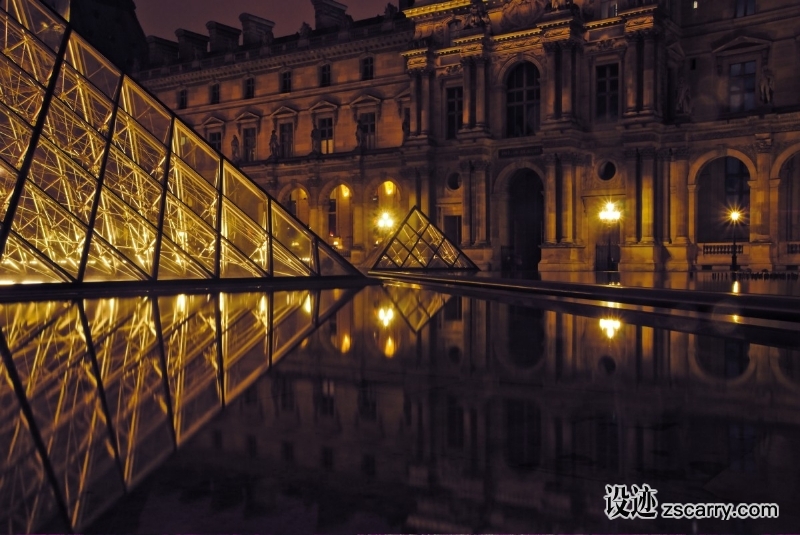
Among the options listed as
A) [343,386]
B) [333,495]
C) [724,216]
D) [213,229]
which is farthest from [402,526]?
[724,216]

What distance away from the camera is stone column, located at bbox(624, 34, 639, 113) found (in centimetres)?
3503

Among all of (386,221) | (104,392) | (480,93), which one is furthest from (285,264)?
(386,221)

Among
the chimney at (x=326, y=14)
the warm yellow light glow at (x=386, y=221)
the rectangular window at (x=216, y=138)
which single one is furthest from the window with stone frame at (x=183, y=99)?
the warm yellow light glow at (x=386, y=221)

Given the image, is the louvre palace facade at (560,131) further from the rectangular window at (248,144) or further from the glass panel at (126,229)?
the glass panel at (126,229)

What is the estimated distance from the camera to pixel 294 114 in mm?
49594

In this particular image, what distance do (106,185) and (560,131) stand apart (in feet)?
76.8

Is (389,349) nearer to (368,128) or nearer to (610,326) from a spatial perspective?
(610,326)

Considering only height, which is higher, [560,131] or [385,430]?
[560,131]

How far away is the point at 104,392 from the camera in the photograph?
511 cm

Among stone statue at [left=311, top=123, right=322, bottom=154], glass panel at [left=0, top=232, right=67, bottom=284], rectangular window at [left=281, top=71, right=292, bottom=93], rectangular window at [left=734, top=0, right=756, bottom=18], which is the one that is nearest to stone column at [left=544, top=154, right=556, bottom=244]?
rectangular window at [left=734, top=0, right=756, bottom=18]

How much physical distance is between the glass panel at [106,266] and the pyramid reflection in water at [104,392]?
5681mm

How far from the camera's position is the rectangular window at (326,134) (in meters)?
48.4

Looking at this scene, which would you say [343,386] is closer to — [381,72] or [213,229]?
[213,229]

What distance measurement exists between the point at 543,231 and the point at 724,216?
27.5 feet
